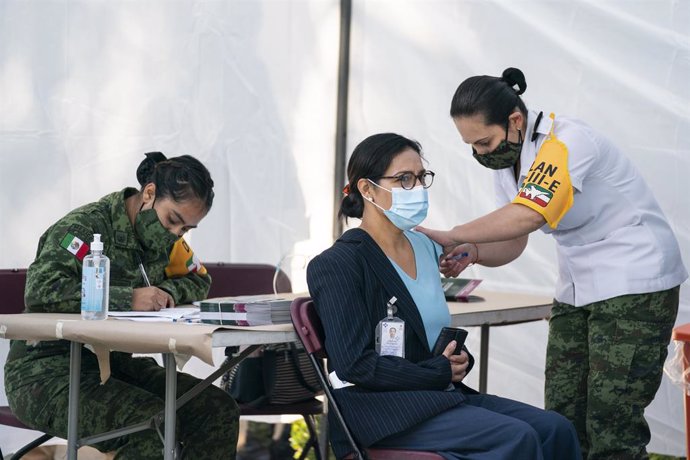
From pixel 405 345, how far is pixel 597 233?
0.80 meters

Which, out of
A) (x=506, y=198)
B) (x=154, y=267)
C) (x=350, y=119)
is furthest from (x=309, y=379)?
(x=350, y=119)

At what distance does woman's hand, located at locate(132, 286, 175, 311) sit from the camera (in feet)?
10.00

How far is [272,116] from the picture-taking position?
193 inches

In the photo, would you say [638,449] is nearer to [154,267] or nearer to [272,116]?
[154,267]

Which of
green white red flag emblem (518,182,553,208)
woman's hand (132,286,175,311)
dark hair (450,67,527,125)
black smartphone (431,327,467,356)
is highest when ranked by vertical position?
dark hair (450,67,527,125)

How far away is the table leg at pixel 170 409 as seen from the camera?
2.62m

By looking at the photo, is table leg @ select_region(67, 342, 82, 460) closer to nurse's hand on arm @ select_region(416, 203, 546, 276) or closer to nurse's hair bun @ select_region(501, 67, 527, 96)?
nurse's hand on arm @ select_region(416, 203, 546, 276)

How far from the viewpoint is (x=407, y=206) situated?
276 cm

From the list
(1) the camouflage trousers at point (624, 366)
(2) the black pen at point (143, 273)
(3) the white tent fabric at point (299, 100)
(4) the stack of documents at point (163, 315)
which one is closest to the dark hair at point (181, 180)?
(2) the black pen at point (143, 273)

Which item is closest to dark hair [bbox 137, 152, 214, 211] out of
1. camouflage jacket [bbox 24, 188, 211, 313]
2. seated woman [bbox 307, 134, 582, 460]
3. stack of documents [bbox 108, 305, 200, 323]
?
camouflage jacket [bbox 24, 188, 211, 313]

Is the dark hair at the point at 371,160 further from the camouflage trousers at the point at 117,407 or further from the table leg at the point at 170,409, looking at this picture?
the camouflage trousers at the point at 117,407

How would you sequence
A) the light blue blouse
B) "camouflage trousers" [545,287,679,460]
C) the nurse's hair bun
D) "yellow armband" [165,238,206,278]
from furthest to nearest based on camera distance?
"yellow armband" [165,238,206,278] → the nurse's hair bun → "camouflage trousers" [545,287,679,460] → the light blue blouse

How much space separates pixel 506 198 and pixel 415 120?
5.42 feet

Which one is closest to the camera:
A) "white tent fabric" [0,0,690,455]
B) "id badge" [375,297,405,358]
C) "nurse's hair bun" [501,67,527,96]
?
"id badge" [375,297,405,358]
